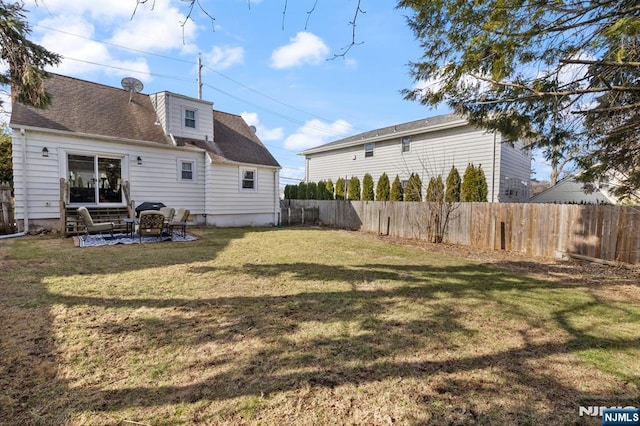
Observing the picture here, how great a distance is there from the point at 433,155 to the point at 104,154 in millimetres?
14482

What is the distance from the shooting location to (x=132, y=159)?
449 inches

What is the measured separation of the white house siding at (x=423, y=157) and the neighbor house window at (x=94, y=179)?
1226 cm

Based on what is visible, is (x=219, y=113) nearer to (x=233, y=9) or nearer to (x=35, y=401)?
(x=233, y=9)

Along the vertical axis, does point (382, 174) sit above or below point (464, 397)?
above

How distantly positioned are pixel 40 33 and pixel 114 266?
14.6 ft

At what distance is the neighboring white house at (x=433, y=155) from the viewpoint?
1377cm

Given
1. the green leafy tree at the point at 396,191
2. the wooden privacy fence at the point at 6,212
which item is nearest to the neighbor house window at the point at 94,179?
the wooden privacy fence at the point at 6,212

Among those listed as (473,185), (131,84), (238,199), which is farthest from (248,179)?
(473,185)

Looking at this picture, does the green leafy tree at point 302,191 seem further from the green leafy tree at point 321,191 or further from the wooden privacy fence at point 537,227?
the wooden privacy fence at point 537,227

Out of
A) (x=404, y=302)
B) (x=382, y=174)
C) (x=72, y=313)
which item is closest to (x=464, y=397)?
(x=404, y=302)

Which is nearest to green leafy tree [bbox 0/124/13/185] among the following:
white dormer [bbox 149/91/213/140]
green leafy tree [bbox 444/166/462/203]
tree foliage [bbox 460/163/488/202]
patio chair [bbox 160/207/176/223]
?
white dormer [bbox 149/91/213/140]

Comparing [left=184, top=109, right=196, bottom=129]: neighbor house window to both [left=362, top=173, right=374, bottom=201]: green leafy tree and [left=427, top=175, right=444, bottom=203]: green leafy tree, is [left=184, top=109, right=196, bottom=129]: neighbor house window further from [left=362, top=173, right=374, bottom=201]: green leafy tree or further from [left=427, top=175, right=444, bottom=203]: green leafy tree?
[left=427, top=175, right=444, bottom=203]: green leafy tree

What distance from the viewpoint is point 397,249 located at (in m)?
9.24

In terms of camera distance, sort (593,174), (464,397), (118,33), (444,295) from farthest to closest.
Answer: (593,174) < (444,295) < (118,33) < (464,397)
